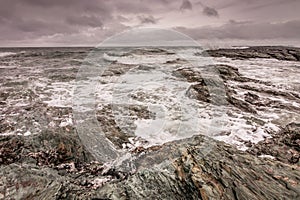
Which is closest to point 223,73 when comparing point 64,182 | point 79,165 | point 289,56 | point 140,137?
point 140,137

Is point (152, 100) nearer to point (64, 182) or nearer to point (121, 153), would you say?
point (121, 153)

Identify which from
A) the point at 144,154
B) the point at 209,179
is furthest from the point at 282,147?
the point at 144,154

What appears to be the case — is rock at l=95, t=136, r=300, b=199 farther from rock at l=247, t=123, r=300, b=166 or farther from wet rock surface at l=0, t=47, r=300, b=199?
rock at l=247, t=123, r=300, b=166

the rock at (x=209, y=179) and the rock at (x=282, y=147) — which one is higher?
the rock at (x=209, y=179)

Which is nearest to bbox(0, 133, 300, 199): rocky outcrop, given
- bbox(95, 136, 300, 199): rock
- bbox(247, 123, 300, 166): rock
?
bbox(95, 136, 300, 199): rock

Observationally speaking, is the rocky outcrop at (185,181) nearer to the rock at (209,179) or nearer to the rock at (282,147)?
the rock at (209,179)

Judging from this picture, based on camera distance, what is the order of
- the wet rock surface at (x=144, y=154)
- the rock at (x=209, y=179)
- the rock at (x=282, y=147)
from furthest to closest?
1. the rock at (x=282, y=147)
2. the wet rock surface at (x=144, y=154)
3. the rock at (x=209, y=179)

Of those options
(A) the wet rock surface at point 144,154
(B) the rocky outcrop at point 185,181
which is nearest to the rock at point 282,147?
(A) the wet rock surface at point 144,154

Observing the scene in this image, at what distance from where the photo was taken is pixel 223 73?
2052 cm

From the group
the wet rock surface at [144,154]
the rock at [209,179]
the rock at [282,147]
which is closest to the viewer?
the rock at [209,179]

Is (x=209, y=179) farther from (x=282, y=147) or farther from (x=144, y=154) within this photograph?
(x=282, y=147)

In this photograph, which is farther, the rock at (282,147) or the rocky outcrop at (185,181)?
the rock at (282,147)

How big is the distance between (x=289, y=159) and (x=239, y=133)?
2.34 metres

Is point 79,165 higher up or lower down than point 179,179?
lower down
